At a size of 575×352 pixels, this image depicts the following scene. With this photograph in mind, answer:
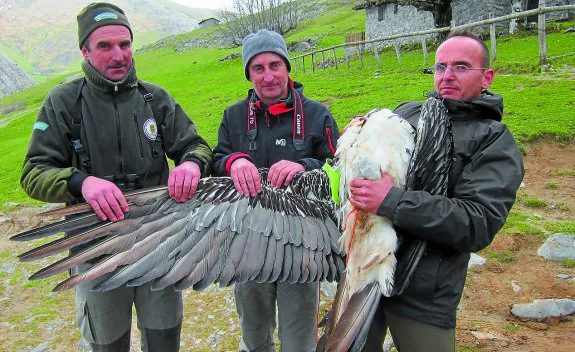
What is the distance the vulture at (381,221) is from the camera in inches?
83.4

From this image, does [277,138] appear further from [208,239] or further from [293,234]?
[208,239]

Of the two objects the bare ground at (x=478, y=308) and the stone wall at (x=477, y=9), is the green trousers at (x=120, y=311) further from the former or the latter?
the stone wall at (x=477, y=9)

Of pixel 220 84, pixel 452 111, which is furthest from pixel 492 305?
pixel 220 84

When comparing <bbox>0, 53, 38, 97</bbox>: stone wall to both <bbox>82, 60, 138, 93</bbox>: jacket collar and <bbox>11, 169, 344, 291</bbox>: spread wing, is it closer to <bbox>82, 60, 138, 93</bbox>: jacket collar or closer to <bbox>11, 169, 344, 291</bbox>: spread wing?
<bbox>82, 60, 138, 93</bbox>: jacket collar

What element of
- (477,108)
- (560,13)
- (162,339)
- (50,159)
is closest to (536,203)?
(477,108)

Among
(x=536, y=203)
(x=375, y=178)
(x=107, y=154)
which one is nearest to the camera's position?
(x=375, y=178)

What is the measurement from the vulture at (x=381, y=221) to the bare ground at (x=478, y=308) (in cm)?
172

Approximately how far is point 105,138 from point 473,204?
7.70ft

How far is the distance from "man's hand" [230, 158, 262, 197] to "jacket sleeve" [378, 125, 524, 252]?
3.77ft

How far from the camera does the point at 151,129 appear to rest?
9.84ft

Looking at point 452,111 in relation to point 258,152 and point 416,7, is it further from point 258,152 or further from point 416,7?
point 416,7

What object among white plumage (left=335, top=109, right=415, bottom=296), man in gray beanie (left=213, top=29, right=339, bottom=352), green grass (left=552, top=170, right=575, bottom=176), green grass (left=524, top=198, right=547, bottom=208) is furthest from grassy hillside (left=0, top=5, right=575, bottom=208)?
white plumage (left=335, top=109, right=415, bottom=296)

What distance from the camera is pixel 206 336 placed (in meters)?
4.07

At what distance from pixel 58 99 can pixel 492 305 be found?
4.05 m
